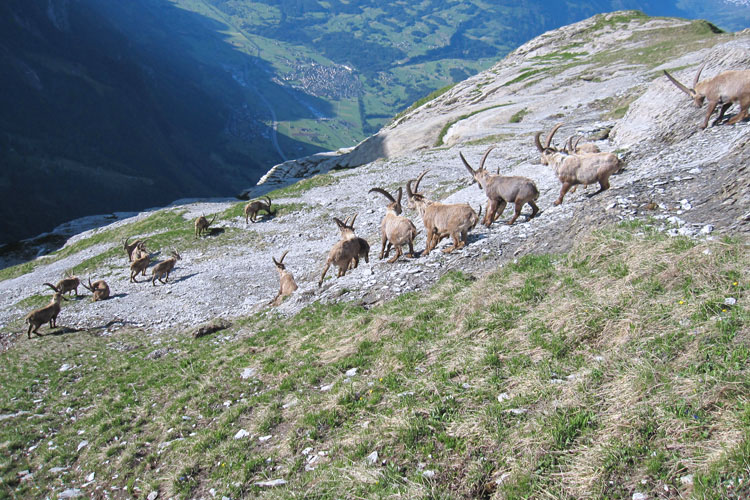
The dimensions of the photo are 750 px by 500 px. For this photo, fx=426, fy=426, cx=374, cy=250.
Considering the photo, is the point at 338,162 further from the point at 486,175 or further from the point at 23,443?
the point at 23,443

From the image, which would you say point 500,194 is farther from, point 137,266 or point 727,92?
point 137,266

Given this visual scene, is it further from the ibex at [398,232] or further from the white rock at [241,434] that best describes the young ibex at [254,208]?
the white rock at [241,434]

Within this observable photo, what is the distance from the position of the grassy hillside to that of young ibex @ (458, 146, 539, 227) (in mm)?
3379

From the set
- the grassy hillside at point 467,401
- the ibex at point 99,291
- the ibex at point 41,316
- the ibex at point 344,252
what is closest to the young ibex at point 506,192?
the grassy hillside at point 467,401

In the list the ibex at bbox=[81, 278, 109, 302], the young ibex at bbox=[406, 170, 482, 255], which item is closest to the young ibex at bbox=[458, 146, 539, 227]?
the young ibex at bbox=[406, 170, 482, 255]

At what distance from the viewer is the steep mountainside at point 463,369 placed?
515cm

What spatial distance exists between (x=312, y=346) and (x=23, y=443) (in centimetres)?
688

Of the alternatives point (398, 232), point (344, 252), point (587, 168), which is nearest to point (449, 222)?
point (398, 232)

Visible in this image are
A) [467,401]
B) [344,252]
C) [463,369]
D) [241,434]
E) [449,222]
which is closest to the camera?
[467,401]

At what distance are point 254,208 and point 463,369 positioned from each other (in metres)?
25.4

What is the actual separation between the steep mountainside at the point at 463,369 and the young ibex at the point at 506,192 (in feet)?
1.63

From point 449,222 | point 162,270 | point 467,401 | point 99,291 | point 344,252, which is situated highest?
point 449,222

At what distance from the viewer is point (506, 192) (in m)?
13.8

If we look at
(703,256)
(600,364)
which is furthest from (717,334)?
(703,256)
